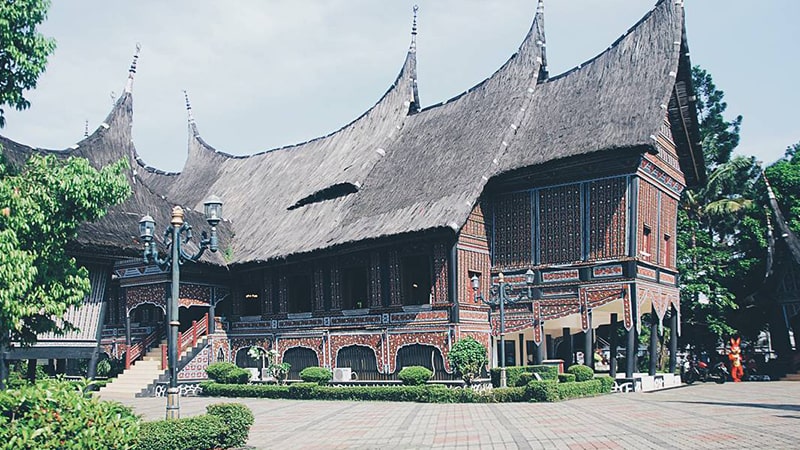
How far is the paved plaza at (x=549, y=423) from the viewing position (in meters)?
11.5

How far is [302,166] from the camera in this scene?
112ft

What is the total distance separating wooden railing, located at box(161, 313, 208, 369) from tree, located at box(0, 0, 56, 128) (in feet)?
52.7

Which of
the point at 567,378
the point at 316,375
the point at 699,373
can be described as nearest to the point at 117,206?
the point at 316,375

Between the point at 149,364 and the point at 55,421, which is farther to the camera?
the point at 149,364

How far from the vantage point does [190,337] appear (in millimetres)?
28406

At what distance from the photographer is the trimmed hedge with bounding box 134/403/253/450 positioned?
11.0 m

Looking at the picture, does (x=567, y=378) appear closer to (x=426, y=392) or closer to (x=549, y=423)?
(x=426, y=392)

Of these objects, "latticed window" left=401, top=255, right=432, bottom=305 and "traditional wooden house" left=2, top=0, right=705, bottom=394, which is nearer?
"traditional wooden house" left=2, top=0, right=705, bottom=394

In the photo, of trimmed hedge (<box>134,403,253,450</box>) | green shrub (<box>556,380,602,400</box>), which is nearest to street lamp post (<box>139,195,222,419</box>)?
trimmed hedge (<box>134,403,253,450</box>)

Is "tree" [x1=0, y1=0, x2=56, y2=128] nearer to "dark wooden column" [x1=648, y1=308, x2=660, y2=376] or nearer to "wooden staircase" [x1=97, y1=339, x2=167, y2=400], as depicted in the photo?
"wooden staircase" [x1=97, y1=339, x2=167, y2=400]

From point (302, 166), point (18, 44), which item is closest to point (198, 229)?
point (302, 166)

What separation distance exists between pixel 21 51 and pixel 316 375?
14.8 meters

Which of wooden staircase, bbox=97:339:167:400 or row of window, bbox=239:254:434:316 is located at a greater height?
row of window, bbox=239:254:434:316

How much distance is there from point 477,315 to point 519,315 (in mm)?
1306
